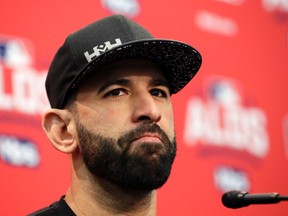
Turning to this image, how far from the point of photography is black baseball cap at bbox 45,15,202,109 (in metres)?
1.46

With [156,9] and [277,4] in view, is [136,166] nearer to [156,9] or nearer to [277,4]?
[156,9]

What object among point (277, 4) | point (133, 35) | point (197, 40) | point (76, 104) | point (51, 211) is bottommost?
point (51, 211)

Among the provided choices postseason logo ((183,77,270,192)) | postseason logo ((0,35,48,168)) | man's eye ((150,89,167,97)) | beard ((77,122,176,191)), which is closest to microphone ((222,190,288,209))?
beard ((77,122,176,191))

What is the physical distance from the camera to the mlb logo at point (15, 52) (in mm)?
1997

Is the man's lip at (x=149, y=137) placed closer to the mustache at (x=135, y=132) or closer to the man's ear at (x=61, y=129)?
the mustache at (x=135, y=132)

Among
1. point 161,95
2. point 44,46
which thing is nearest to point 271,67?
point 44,46

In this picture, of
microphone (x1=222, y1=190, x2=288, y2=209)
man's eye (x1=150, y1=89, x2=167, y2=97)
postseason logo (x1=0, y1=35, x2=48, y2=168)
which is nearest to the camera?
microphone (x1=222, y1=190, x2=288, y2=209)

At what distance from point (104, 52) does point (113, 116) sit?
0.40ft

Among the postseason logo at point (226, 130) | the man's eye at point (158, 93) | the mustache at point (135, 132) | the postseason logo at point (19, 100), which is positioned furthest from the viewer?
the postseason logo at point (226, 130)

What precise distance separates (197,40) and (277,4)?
0.44m

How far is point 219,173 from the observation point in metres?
2.44

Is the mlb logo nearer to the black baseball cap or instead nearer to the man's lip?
the black baseball cap

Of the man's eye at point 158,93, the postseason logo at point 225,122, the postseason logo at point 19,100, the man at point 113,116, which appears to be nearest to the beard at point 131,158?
the man at point 113,116

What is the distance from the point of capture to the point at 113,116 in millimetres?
1448
